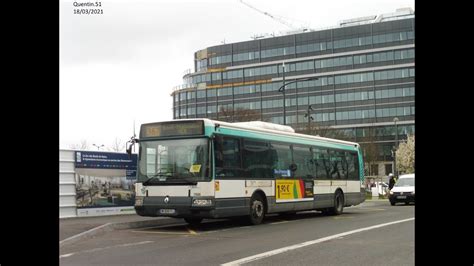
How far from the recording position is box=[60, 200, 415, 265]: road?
877 centimetres

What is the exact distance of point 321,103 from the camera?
321ft

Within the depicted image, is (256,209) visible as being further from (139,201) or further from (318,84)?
(318,84)

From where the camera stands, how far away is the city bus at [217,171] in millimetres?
13859

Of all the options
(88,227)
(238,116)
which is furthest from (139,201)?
(238,116)

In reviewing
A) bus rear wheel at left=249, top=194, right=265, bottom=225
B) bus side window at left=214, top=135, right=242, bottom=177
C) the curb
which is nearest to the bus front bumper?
the curb

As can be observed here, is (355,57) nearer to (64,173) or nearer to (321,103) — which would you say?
(321,103)

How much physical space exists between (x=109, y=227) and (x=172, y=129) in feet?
9.66

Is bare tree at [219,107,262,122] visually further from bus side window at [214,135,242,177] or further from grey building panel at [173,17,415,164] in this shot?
bus side window at [214,135,242,177]

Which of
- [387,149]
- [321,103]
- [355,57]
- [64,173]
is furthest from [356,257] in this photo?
[321,103]

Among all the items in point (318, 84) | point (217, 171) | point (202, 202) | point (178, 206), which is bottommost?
point (178, 206)

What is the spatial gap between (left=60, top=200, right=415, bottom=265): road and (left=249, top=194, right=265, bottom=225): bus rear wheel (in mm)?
397

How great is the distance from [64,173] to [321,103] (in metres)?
83.0

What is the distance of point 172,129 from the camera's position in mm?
14406

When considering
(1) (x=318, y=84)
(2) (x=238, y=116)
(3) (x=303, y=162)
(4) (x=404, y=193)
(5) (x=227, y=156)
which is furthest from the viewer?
(1) (x=318, y=84)
